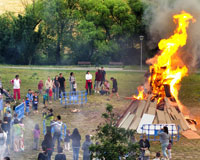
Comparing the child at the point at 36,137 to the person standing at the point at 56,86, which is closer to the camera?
the child at the point at 36,137

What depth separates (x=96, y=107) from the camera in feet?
89.1

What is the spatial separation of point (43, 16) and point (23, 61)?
8.01 metres

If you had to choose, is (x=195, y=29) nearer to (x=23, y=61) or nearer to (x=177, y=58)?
(x=177, y=58)

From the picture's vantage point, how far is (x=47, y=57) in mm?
62938

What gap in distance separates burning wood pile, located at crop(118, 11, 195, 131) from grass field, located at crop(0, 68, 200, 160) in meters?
1.80

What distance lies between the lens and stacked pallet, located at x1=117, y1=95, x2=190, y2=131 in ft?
72.3

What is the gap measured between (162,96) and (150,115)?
2961 millimetres

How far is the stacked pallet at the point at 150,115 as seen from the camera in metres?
22.0

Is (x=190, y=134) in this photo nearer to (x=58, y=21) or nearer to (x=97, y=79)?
(x=97, y=79)

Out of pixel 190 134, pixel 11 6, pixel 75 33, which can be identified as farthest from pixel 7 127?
pixel 11 6

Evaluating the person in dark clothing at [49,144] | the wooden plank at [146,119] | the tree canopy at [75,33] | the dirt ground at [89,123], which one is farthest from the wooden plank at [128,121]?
the tree canopy at [75,33]

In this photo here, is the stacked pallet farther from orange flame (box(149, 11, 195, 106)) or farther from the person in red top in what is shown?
the person in red top

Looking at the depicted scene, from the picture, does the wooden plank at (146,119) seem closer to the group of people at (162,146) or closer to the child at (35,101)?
the group of people at (162,146)

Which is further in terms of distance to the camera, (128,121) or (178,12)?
(178,12)
